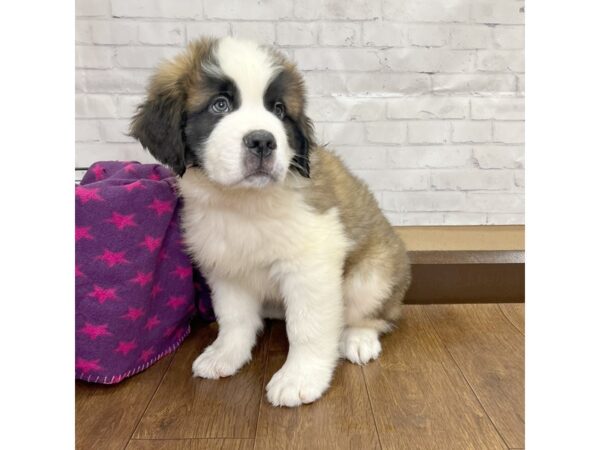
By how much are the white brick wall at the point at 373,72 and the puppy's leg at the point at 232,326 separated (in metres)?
0.93

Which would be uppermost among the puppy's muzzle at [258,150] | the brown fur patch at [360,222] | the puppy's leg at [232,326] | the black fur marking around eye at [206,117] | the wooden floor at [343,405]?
the black fur marking around eye at [206,117]

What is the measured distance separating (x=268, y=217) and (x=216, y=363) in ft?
1.83

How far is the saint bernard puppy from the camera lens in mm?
1613

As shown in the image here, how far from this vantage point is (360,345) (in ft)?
6.90

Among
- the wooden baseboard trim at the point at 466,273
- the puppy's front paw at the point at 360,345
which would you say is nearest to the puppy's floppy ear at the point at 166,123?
the puppy's front paw at the point at 360,345

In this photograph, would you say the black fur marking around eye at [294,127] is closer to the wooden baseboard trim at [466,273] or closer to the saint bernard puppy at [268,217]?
the saint bernard puppy at [268,217]

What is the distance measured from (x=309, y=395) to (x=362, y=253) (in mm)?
554

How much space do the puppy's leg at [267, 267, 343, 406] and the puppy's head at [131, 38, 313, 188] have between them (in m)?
0.38

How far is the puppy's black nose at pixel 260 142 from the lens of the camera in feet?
4.95

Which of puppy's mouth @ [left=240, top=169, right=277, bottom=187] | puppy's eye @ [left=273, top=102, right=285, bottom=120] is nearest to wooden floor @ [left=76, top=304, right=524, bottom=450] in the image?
puppy's mouth @ [left=240, top=169, right=277, bottom=187]

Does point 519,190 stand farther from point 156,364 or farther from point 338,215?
point 156,364

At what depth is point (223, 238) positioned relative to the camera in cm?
186

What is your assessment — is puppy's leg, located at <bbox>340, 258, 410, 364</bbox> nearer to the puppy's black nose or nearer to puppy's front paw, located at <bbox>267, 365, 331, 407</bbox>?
puppy's front paw, located at <bbox>267, 365, 331, 407</bbox>
